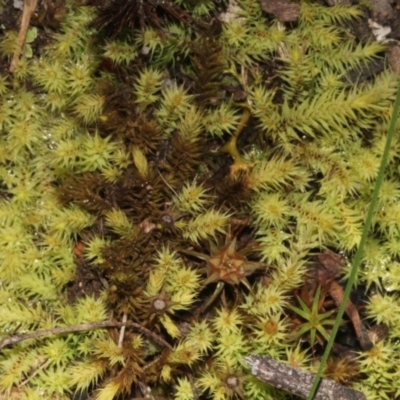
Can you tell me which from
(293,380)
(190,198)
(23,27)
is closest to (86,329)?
(190,198)

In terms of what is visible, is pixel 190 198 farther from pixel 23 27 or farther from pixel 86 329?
pixel 23 27

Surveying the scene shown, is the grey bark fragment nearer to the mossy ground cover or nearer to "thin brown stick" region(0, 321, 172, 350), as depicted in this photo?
the mossy ground cover

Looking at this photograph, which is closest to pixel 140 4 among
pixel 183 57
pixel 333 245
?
pixel 183 57

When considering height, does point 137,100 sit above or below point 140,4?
below

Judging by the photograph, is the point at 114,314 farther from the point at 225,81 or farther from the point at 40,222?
the point at 225,81

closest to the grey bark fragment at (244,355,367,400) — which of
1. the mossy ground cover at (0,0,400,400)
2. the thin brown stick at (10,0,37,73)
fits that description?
the mossy ground cover at (0,0,400,400)

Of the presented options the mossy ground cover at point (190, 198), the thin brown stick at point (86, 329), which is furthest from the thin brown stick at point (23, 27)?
the thin brown stick at point (86, 329)
